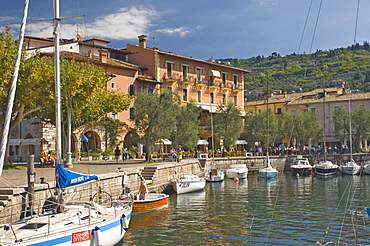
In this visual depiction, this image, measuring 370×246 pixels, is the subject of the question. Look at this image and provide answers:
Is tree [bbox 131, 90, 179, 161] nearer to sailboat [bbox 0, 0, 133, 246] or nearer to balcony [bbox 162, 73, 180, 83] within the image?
balcony [bbox 162, 73, 180, 83]

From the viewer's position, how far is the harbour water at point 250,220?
17.9 metres

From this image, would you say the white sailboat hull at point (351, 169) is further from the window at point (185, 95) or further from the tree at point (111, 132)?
the tree at point (111, 132)

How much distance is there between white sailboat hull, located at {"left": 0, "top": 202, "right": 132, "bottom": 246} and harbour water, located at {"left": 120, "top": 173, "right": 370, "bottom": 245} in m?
1.42

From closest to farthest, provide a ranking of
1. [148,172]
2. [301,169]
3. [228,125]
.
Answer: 1. [148,172]
2. [301,169]
3. [228,125]

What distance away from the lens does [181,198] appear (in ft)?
Result: 102

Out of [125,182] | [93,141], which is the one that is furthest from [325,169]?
[125,182]

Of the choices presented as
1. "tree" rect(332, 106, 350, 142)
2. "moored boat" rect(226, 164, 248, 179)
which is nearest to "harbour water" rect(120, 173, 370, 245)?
"moored boat" rect(226, 164, 248, 179)

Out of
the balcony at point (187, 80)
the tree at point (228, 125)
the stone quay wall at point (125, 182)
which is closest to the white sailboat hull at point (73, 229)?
the stone quay wall at point (125, 182)

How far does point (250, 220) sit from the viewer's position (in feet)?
72.4

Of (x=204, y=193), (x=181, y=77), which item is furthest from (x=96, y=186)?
(x=181, y=77)

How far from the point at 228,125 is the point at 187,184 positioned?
25281 mm

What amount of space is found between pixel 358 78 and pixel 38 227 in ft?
382

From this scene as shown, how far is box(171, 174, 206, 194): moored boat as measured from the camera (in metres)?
33.0

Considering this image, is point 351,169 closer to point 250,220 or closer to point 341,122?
point 341,122
